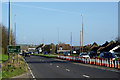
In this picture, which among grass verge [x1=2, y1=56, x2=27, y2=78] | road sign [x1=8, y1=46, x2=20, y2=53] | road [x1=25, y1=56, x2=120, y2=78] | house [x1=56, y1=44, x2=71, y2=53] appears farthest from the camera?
house [x1=56, y1=44, x2=71, y2=53]

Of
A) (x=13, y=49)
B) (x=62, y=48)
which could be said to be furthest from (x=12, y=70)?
(x=62, y=48)

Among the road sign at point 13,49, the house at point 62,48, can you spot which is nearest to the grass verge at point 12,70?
the road sign at point 13,49

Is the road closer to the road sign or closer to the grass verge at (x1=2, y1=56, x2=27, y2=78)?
the grass verge at (x1=2, y1=56, x2=27, y2=78)

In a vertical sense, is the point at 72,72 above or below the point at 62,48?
above

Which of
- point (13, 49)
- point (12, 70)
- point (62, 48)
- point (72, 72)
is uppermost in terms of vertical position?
point (13, 49)

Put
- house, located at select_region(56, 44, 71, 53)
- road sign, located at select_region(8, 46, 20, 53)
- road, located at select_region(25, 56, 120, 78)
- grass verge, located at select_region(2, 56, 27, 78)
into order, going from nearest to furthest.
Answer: road, located at select_region(25, 56, 120, 78) → grass verge, located at select_region(2, 56, 27, 78) → road sign, located at select_region(8, 46, 20, 53) → house, located at select_region(56, 44, 71, 53)

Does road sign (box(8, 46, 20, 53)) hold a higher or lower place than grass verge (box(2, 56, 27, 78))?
higher

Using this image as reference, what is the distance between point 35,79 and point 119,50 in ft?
230

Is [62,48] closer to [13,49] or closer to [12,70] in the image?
[13,49]

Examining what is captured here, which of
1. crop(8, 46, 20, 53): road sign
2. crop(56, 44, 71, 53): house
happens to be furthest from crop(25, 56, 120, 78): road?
crop(56, 44, 71, 53): house

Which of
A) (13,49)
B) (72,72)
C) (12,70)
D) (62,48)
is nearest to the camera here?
(72,72)

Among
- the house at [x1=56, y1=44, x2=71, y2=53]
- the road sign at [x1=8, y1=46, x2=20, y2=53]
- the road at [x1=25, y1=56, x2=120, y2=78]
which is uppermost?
the road sign at [x1=8, y1=46, x2=20, y2=53]

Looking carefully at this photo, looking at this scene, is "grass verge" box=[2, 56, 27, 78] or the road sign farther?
the road sign

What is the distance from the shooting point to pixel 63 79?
16.7m
